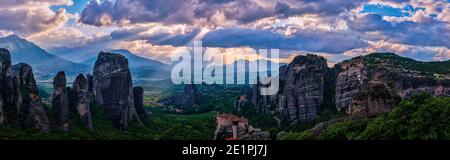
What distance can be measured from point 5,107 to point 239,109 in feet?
252

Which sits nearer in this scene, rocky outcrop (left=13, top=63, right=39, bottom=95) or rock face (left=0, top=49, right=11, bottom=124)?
rock face (left=0, top=49, right=11, bottom=124)

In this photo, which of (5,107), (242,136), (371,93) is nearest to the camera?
(242,136)

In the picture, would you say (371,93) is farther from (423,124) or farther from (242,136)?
(242,136)

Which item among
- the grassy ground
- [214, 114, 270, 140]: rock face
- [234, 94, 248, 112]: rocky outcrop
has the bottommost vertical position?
the grassy ground

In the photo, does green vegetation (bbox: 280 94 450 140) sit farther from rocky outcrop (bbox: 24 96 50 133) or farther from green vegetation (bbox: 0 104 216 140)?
rocky outcrop (bbox: 24 96 50 133)

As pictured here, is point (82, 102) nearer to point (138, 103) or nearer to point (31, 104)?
point (31, 104)

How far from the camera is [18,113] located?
75.3 m

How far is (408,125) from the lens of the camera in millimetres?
43531

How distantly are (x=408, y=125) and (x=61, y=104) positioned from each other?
5281 cm

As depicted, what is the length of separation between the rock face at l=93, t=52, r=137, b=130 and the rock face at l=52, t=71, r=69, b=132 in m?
16.0

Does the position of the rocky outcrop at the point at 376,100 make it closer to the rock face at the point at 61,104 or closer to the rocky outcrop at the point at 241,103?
the rock face at the point at 61,104

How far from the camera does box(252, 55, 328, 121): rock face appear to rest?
106 m

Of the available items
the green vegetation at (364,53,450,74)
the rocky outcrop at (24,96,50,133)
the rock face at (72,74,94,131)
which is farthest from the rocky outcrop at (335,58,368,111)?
the rocky outcrop at (24,96,50,133)
